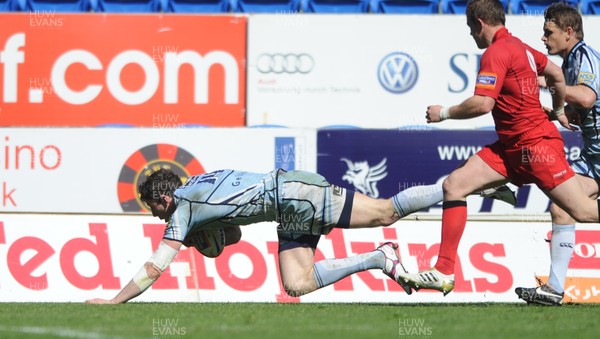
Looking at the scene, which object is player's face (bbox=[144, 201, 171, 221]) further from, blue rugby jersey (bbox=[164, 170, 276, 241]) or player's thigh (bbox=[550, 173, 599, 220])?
player's thigh (bbox=[550, 173, 599, 220])

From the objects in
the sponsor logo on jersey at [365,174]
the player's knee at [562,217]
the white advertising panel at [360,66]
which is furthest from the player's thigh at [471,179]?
the white advertising panel at [360,66]

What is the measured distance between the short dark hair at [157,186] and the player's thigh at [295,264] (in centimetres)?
101

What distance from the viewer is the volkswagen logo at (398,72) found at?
1268 cm

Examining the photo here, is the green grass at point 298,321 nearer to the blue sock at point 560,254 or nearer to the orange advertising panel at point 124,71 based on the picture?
the blue sock at point 560,254

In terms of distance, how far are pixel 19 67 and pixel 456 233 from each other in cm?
731

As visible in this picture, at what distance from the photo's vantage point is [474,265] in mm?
9852

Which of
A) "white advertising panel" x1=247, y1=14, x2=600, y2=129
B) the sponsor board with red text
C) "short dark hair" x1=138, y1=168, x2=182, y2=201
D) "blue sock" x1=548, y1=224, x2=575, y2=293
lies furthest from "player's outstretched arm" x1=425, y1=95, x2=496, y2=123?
"white advertising panel" x1=247, y1=14, x2=600, y2=129

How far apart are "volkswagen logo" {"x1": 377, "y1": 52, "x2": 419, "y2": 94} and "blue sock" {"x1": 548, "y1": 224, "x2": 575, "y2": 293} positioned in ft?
16.3

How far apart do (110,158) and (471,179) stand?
5827mm

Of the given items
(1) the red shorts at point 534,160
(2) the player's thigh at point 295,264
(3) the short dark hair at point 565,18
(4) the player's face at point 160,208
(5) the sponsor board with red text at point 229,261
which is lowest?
(5) the sponsor board with red text at point 229,261

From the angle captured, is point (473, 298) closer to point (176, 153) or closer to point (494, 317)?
point (494, 317)

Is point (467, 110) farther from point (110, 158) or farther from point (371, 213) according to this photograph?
point (110, 158)

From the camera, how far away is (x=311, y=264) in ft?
25.7

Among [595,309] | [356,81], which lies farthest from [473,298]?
[356,81]
